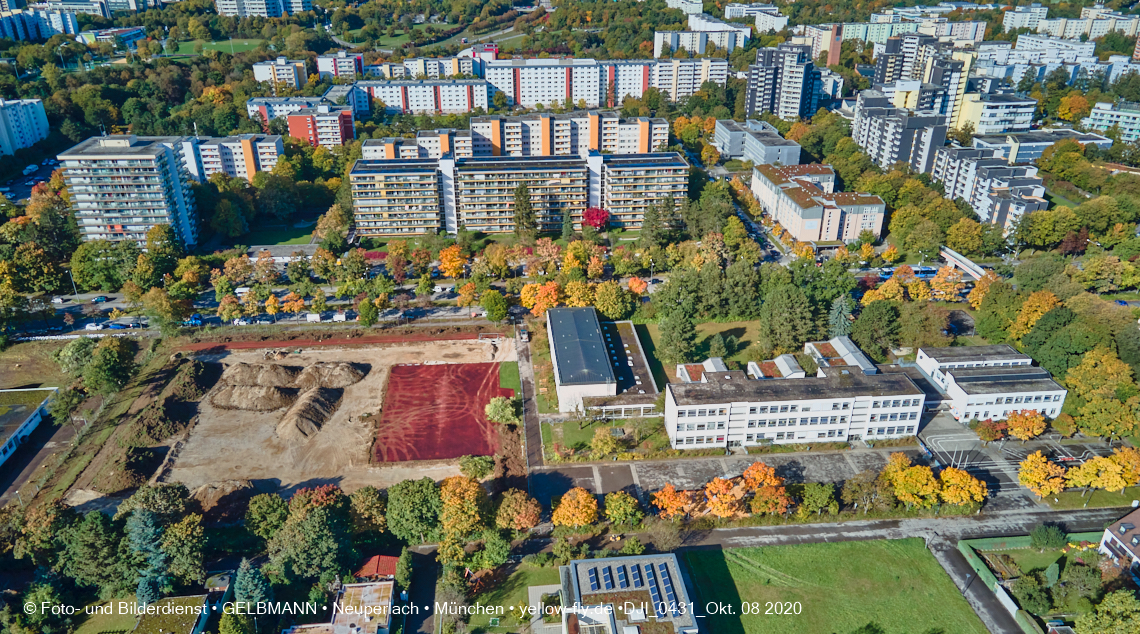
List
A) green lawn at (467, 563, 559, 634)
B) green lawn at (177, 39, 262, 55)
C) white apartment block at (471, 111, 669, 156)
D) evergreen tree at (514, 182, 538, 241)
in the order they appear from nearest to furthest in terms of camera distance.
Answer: green lawn at (467, 563, 559, 634), evergreen tree at (514, 182, 538, 241), white apartment block at (471, 111, 669, 156), green lawn at (177, 39, 262, 55)

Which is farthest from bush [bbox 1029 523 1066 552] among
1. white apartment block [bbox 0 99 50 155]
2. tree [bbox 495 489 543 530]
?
white apartment block [bbox 0 99 50 155]

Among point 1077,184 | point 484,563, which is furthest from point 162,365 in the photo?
point 1077,184

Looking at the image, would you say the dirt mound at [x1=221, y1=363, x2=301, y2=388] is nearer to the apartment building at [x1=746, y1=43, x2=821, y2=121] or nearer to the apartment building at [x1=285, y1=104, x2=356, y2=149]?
the apartment building at [x1=285, y1=104, x2=356, y2=149]

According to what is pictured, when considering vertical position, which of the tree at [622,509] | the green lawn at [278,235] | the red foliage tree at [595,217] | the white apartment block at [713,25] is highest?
the white apartment block at [713,25]

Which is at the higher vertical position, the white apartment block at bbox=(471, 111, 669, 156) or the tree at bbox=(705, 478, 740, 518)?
the white apartment block at bbox=(471, 111, 669, 156)

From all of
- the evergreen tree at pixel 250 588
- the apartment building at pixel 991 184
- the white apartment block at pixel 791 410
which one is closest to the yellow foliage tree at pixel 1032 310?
the white apartment block at pixel 791 410

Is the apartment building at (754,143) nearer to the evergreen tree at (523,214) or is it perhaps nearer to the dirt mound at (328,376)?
the evergreen tree at (523,214)
